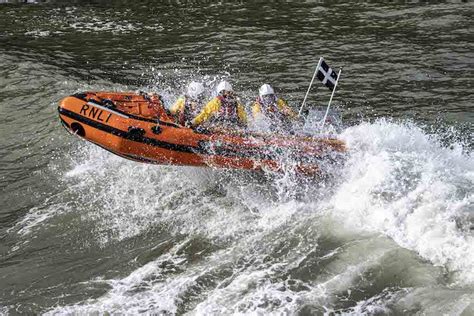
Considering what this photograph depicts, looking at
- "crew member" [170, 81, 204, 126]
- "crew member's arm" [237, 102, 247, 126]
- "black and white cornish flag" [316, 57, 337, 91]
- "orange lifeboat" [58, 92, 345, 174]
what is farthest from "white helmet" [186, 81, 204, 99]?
"black and white cornish flag" [316, 57, 337, 91]

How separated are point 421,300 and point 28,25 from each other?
16933mm

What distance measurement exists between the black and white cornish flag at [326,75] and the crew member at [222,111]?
154 centimetres

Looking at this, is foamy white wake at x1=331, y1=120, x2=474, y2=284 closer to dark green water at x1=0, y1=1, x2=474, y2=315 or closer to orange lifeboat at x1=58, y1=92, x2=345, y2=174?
dark green water at x1=0, y1=1, x2=474, y2=315

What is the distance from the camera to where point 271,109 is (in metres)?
10.2

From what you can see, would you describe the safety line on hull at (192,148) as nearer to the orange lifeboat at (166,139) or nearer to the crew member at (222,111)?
the orange lifeboat at (166,139)

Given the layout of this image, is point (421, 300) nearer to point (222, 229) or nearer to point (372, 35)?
point (222, 229)

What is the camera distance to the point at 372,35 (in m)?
16.8

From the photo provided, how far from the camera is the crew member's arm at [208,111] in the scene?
9797mm

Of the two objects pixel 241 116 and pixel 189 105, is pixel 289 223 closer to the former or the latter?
pixel 241 116

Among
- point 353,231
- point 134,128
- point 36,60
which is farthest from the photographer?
point 36,60

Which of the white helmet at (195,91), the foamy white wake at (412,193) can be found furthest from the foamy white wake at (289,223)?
the white helmet at (195,91)

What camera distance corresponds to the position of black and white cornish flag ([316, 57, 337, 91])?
9.86m

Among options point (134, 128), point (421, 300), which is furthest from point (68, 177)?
point (421, 300)

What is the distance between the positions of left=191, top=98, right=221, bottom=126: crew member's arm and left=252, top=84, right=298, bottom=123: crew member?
883 mm
